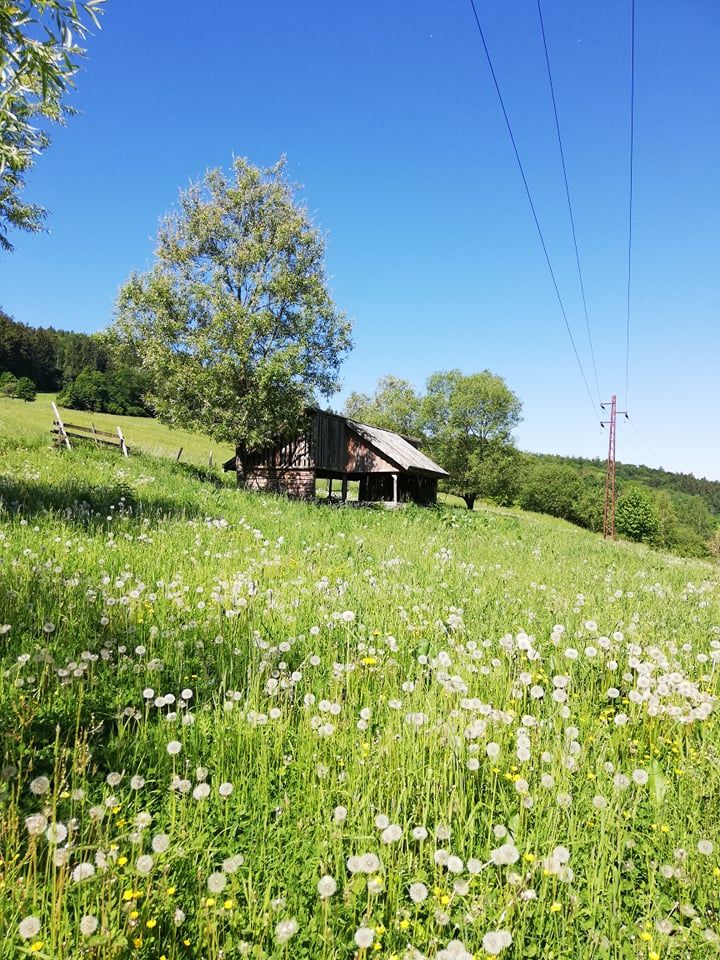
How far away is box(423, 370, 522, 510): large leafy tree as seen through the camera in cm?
4972

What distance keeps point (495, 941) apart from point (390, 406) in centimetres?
6451

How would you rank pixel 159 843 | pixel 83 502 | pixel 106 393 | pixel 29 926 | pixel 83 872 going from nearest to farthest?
1. pixel 29 926
2. pixel 83 872
3. pixel 159 843
4. pixel 83 502
5. pixel 106 393

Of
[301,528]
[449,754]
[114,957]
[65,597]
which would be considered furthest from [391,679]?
[301,528]

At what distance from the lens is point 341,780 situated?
2.54m

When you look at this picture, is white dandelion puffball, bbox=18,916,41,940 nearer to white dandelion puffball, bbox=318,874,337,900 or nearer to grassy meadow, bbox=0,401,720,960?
grassy meadow, bbox=0,401,720,960

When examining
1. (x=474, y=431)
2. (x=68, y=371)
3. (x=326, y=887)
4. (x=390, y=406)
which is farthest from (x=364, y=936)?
(x=68, y=371)

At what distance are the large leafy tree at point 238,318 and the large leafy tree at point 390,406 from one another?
37.3 meters

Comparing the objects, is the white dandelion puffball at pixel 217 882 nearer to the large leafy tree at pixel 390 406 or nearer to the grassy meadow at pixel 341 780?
the grassy meadow at pixel 341 780

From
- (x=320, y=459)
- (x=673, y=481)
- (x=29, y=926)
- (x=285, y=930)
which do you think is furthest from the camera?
(x=673, y=481)

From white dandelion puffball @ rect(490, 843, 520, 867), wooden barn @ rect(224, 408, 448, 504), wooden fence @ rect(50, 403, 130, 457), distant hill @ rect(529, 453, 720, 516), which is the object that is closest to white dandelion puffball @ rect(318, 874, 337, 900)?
white dandelion puffball @ rect(490, 843, 520, 867)

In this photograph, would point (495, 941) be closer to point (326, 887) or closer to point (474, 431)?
point (326, 887)

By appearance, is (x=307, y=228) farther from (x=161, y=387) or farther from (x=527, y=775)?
(x=527, y=775)

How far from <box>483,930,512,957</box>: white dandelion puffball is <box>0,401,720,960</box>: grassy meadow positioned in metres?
0.01

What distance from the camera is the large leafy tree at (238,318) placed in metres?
23.6
